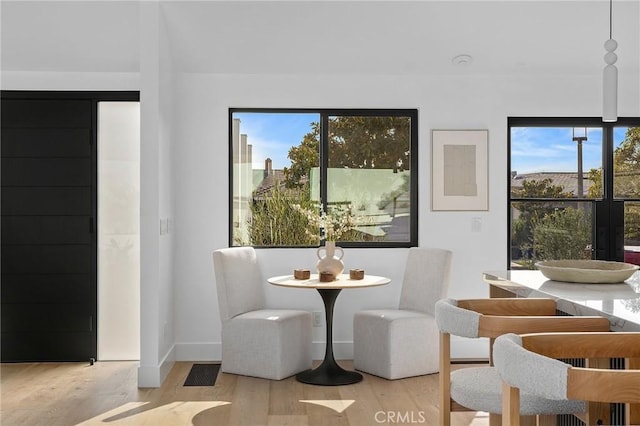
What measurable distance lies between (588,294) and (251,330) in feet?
8.96

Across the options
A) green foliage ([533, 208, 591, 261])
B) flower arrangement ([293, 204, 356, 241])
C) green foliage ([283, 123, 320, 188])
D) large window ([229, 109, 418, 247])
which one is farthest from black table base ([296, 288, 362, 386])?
green foliage ([533, 208, 591, 261])

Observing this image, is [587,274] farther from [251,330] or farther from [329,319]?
[251,330]

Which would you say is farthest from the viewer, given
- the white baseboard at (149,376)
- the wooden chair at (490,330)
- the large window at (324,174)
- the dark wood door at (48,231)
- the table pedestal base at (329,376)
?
the large window at (324,174)

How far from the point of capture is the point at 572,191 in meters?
5.52

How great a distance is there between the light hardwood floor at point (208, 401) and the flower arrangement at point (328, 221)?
3.69ft

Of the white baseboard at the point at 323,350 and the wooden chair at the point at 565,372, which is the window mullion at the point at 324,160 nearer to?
the white baseboard at the point at 323,350

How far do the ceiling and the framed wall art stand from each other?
0.54 meters

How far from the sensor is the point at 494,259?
5422mm

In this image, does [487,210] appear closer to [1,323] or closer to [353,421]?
[353,421]

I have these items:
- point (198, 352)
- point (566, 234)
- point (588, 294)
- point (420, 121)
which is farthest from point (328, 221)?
point (588, 294)

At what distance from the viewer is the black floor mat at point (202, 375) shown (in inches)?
180

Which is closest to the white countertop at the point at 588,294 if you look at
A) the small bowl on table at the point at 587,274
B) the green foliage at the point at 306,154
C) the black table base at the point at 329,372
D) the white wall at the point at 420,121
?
the small bowl on table at the point at 587,274

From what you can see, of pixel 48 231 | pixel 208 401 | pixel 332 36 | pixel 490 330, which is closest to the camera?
pixel 490 330

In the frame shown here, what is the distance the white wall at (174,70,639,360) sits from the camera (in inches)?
211
